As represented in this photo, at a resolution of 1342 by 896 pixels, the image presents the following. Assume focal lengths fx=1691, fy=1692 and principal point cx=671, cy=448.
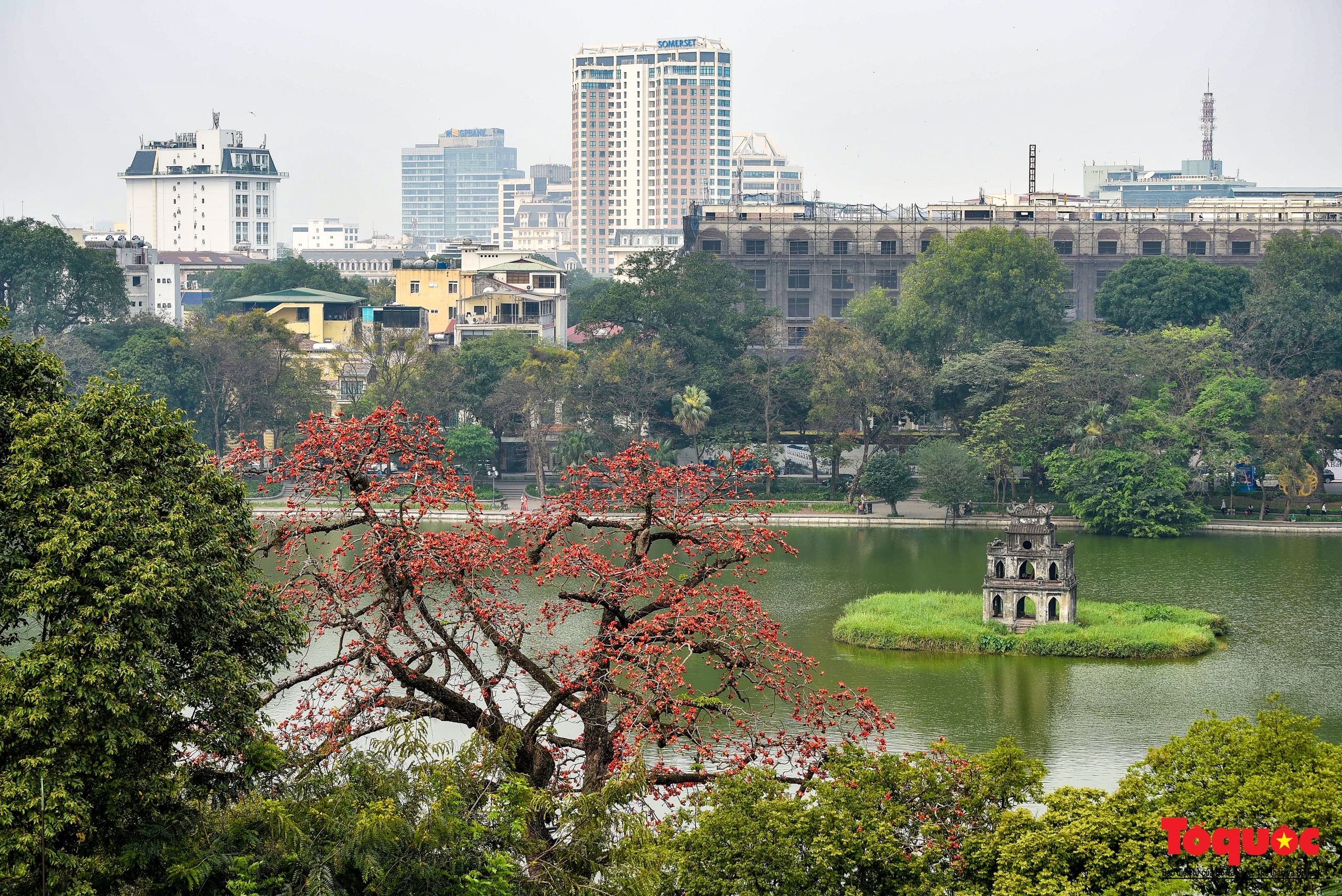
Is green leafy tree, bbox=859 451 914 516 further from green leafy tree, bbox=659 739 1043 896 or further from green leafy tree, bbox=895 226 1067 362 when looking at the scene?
green leafy tree, bbox=659 739 1043 896

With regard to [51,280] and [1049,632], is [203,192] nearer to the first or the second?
[51,280]

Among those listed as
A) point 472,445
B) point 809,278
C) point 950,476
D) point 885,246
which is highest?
point 885,246

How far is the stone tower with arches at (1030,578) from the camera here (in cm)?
3447

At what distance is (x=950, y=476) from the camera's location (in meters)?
51.0

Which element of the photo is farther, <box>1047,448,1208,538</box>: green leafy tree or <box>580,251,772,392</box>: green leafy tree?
<box>580,251,772,392</box>: green leafy tree

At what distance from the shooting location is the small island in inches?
1298

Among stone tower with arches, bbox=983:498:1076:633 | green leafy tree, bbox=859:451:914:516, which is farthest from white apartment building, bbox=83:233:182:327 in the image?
stone tower with arches, bbox=983:498:1076:633

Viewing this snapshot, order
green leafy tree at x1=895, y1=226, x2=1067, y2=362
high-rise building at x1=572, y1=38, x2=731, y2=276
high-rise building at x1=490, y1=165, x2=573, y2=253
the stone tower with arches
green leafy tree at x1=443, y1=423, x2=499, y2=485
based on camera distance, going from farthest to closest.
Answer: high-rise building at x1=490, y1=165, x2=573, y2=253 < high-rise building at x1=572, y1=38, x2=731, y2=276 < green leafy tree at x1=895, y1=226, x2=1067, y2=362 < green leafy tree at x1=443, y1=423, x2=499, y2=485 < the stone tower with arches

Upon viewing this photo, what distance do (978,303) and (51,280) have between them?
3692cm

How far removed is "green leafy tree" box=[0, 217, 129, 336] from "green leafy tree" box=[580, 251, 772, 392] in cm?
2095

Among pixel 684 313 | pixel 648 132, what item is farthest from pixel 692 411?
pixel 648 132

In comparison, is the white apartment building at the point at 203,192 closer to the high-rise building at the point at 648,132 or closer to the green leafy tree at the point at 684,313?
the high-rise building at the point at 648,132

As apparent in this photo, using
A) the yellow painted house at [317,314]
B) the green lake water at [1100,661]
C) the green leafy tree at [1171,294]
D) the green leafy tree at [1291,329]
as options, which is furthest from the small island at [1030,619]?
the yellow painted house at [317,314]

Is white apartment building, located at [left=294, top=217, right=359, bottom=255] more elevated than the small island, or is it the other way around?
white apartment building, located at [left=294, top=217, right=359, bottom=255]
